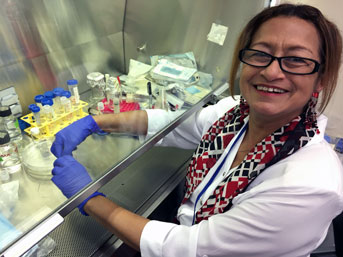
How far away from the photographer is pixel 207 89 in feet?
5.06

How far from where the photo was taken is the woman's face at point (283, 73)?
2.77ft

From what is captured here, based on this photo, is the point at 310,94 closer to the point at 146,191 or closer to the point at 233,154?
the point at 233,154

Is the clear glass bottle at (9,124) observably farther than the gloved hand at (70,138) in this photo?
Yes

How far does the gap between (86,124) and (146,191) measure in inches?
18.1

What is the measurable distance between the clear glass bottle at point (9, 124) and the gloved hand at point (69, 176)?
38cm

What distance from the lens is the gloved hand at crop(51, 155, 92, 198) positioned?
81 centimetres

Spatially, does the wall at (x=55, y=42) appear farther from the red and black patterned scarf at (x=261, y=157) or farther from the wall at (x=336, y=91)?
the wall at (x=336, y=91)

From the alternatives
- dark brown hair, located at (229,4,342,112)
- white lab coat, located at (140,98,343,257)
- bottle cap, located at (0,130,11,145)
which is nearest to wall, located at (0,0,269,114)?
bottle cap, located at (0,130,11,145)

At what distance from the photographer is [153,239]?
0.90m

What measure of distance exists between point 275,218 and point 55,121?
98cm

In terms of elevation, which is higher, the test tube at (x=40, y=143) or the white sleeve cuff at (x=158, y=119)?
the white sleeve cuff at (x=158, y=119)

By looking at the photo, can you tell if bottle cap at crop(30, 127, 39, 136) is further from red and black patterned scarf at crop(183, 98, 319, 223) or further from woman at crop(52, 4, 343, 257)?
red and black patterned scarf at crop(183, 98, 319, 223)

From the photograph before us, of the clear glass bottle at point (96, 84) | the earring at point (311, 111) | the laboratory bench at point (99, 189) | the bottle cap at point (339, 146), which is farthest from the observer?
the bottle cap at point (339, 146)

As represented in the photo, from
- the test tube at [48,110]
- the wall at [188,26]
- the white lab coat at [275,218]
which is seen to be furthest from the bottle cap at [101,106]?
the white lab coat at [275,218]
